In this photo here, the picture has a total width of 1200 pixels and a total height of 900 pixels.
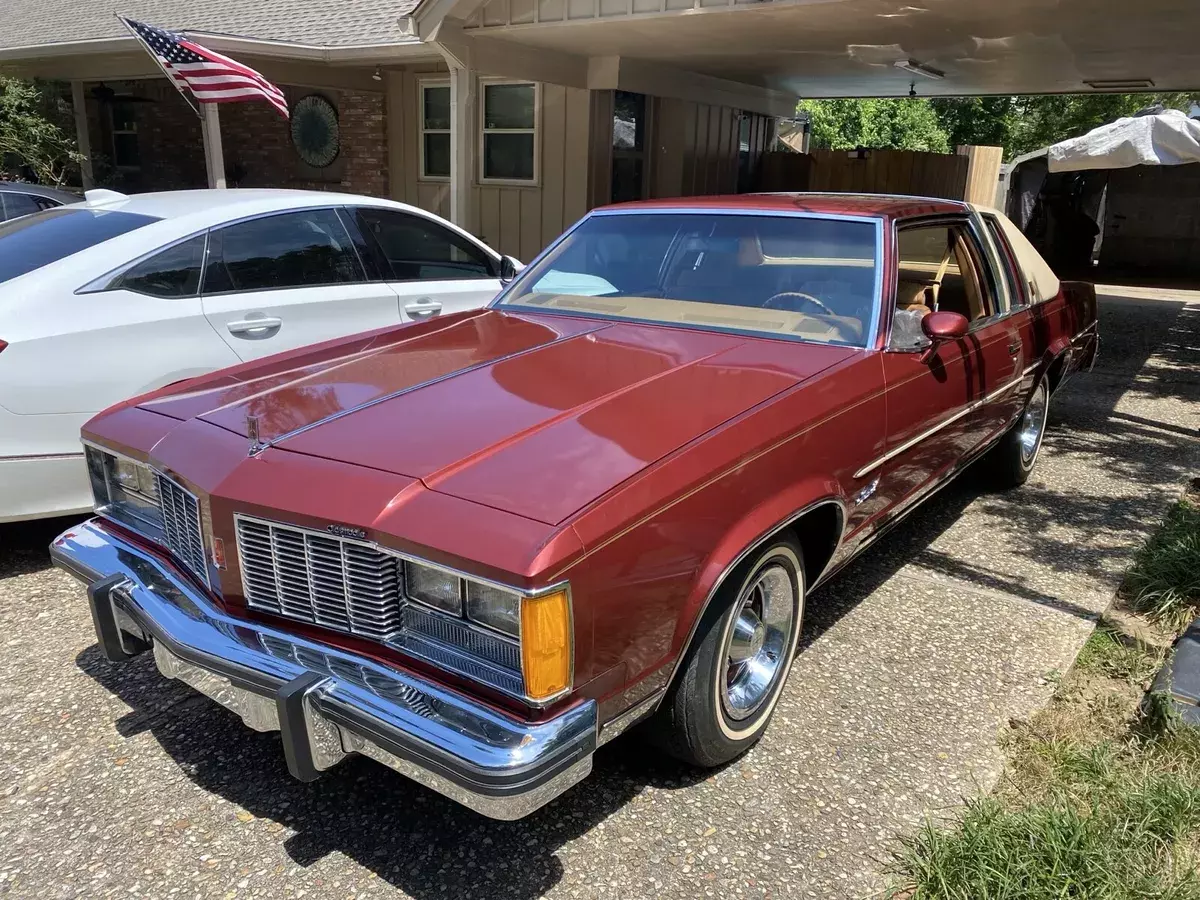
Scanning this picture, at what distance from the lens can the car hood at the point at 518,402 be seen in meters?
2.36

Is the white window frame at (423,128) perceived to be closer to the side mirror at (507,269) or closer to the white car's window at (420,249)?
the white car's window at (420,249)

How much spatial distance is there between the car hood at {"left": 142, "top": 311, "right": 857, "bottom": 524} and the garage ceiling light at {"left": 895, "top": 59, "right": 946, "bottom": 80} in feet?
27.0

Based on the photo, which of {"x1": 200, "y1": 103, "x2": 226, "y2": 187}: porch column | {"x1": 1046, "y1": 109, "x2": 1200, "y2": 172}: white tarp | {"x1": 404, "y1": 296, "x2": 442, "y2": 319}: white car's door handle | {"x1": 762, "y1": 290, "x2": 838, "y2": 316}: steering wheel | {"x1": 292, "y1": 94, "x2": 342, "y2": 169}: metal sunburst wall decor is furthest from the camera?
{"x1": 292, "y1": 94, "x2": 342, "y2": 169}: metal sunburst wall decor

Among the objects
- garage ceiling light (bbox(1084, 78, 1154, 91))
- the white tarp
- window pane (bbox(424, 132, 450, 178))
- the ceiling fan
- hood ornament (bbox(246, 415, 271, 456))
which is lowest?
hood ornament (bbox(246, 415, 271, 456))

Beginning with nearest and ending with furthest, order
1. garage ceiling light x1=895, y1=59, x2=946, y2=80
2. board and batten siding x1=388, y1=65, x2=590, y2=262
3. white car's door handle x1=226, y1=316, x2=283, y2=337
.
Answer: white car's door handle x1=226, y1=316, x2=283, y2=337
garage ceiling light x1=895, y1=59, x2=946, y2=80
board and batten siding x1=388, y1=65, x2=590, y2=262

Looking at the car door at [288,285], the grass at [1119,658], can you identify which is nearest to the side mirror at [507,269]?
the car door at [288,285]

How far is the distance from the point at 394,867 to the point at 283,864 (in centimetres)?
30

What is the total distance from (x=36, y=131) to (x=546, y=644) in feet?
50.4

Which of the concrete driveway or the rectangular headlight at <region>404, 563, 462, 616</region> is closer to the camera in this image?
the rectangular headlight at <region>404, 563, 462, 616</region>

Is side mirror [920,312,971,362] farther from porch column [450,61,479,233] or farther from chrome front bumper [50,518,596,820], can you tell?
porch column [450,61,479,233]

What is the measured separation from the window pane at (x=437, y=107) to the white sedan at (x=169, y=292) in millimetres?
7079

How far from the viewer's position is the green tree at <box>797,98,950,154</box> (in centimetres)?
3136

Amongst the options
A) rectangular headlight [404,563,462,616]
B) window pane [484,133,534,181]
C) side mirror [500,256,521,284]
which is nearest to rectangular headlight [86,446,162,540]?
rectangular headlight [404,563,462,616]

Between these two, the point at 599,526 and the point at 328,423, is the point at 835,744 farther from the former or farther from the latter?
the point at 328,423
